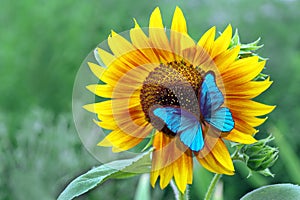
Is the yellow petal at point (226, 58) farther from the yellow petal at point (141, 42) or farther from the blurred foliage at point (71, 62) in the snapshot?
the blurred foliage at point (71, 62)

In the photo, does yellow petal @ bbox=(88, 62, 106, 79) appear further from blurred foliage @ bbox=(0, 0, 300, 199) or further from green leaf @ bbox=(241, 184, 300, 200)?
blurred foliage @ bbox=(0, 0, 300, 199)

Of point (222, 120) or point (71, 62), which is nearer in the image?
point (222, 120)

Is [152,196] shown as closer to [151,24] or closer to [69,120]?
[69,120]

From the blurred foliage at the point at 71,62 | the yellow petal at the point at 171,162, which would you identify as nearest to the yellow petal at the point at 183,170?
the yellow petal at the point at 171,162

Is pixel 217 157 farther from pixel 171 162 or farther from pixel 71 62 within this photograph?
pixel 71 62

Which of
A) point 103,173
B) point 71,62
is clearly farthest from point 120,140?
point 71,62
